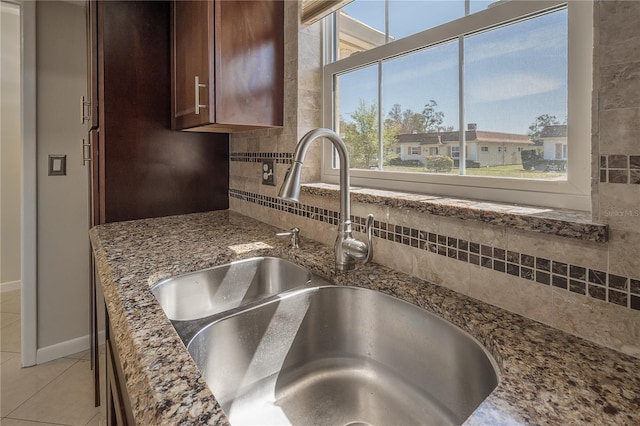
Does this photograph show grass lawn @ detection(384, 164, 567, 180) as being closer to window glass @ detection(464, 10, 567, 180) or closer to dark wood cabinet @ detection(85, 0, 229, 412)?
window glass @ detection(464, 10, 567, 180)

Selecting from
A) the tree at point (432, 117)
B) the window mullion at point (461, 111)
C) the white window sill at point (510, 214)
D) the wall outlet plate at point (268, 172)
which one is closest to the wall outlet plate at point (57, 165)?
the wall outlet plate at point (268, 172)

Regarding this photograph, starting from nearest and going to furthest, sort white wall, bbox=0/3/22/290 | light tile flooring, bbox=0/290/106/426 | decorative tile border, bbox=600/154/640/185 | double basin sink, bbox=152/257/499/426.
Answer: decorative tile border, bbox=600/154/640/185, double basin sink, bbox=152/257/499/426, light tile flooring, bbox=0/290/106/426, white wall, bbox=0/3/22/290

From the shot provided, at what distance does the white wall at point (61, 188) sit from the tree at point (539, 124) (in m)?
2.44

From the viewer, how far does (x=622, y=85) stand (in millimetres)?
553

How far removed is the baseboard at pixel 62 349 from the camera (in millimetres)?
2102

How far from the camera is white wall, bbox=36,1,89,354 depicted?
79.7 inches

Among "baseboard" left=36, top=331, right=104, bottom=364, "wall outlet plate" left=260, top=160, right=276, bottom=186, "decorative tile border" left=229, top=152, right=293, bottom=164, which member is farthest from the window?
"baseboard" left=36, top=331, right=104, bottom=364

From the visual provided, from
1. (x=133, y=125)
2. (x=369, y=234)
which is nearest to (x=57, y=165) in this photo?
(x=133, y=125)

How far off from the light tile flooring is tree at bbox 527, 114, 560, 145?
1845 mm

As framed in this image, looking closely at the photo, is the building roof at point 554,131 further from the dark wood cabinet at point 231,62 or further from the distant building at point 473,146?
the dark wood cabinet at point 231,62

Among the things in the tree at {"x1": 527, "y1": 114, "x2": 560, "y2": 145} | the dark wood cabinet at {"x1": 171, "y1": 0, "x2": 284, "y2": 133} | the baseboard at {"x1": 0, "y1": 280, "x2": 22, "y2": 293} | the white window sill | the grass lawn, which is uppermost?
the dark wood cabinet at {"x1": 171, "y1": 0, "x2": 284, "y2": 133}

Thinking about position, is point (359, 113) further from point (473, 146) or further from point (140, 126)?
point (140, 126)

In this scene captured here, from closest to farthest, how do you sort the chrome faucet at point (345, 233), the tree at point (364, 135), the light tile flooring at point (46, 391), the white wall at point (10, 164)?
the chrome faucet at point (345, 233)
the tree at point (364, 135)
the light tile flooring at point (46, 391)
the white wall at point (10, 164)

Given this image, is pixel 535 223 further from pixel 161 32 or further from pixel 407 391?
pixel 161 32
